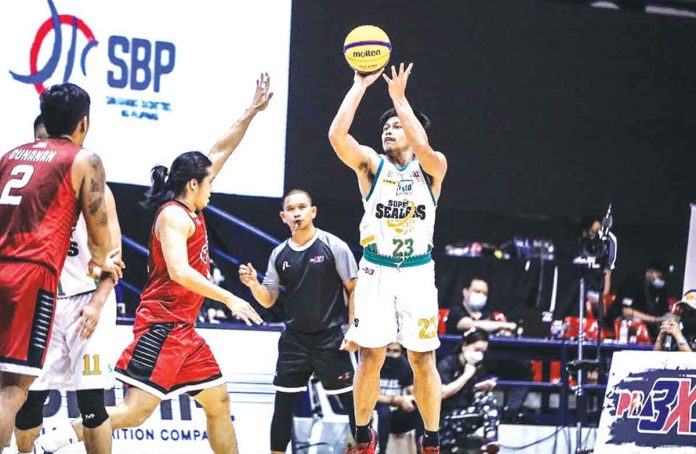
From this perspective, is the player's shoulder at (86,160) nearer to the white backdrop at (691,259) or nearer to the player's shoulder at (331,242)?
the player's shoulder at (331,242)

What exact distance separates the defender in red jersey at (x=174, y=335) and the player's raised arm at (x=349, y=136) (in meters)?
0.77

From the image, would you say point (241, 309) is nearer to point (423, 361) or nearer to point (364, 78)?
point (423, 361)

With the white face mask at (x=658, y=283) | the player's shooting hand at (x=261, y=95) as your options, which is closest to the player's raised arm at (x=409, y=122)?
the player's shooting hand at (x=261, y=95)

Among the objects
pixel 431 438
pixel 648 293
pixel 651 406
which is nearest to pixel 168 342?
pixel 431 438

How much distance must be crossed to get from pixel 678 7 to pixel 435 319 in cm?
870

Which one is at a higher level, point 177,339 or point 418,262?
point 418,262

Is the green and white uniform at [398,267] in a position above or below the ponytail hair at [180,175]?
below

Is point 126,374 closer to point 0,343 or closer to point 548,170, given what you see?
point 0,343

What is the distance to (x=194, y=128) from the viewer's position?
11.6 meters

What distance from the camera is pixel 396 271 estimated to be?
22.7ft

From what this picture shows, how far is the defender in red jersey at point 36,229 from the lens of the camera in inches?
202

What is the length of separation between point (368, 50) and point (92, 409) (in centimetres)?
260

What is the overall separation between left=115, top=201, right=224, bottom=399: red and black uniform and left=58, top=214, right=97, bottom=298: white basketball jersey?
432 millimetres

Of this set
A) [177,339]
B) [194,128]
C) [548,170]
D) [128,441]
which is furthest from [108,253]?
[548,170]
